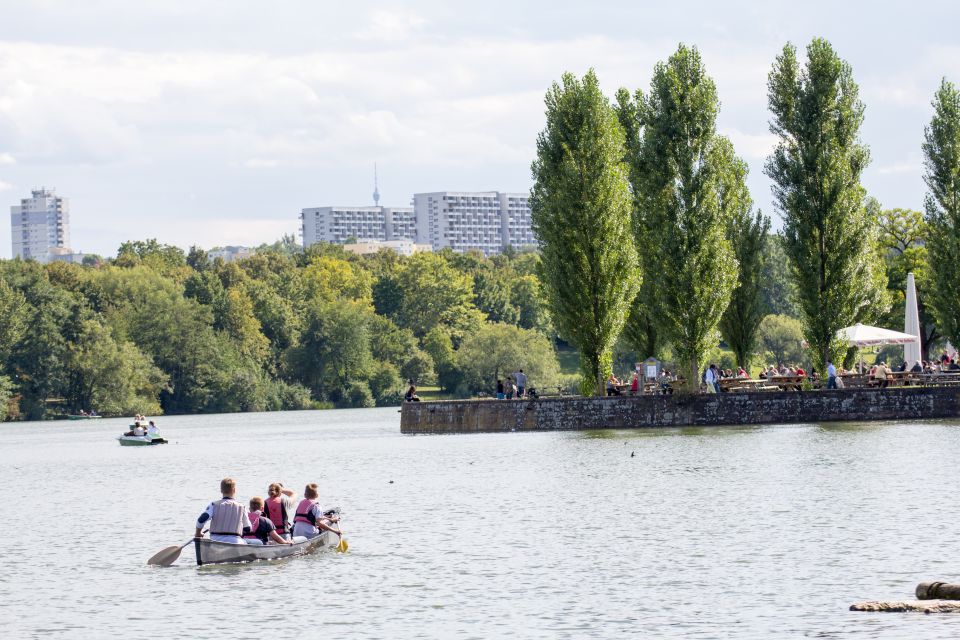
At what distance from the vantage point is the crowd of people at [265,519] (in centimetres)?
3069

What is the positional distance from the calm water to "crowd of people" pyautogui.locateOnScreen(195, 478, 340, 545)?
63cm

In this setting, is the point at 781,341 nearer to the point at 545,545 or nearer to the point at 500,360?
the point at 500,360

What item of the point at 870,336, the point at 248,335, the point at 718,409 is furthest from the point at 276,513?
the point at 248,335

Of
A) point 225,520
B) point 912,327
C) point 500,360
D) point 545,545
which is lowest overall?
point 545,545

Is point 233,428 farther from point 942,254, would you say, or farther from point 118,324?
point 942,254

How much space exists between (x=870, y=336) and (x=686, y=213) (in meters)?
9.73

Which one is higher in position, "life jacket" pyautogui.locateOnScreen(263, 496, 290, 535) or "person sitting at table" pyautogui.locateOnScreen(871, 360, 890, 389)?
"person sitting at table" pyautogui.locateOnScreen(871, 360, 890, 389)

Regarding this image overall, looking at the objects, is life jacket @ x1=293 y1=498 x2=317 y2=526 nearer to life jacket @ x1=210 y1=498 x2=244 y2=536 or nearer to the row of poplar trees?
life jacket @ x1=210 y1=498 x2=244 y2=536

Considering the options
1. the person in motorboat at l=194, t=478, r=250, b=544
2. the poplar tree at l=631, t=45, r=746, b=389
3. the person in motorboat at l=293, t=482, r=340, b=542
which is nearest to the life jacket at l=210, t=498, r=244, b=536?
the person in motorboat at l=194, t=478, r=250, b=544

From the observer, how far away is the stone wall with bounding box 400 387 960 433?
64.9 meters

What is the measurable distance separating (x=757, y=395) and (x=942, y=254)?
13708 millimetres

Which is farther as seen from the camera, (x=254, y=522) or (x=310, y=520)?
(x=310, y=520)

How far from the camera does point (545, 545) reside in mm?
32750

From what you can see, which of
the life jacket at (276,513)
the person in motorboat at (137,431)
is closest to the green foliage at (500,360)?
the person in motorboat at (137,431)
